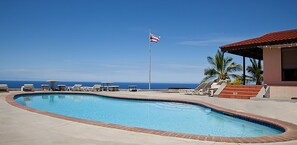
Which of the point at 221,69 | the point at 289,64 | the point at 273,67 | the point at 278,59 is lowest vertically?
the point at 273,67

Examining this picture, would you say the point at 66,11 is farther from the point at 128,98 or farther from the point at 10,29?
the point at 128,98

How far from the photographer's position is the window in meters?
17.1

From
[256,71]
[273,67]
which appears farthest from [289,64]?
[256,71]

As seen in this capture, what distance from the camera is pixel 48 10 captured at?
1998cm

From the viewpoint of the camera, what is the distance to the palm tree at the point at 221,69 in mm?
26375

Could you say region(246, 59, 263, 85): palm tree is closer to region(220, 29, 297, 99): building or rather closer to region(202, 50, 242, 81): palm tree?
region(202, 50, 242, 81): palm tree

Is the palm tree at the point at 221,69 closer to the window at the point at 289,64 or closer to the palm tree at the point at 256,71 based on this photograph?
the palm tree at the point at 256,71

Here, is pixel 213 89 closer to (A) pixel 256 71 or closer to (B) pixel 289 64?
(B) pixel 289 64

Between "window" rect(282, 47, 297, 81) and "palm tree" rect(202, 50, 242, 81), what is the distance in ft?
28.6

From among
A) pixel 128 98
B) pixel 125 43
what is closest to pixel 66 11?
pixel 128 98

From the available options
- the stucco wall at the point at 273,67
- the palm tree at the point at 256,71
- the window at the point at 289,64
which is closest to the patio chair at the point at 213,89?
the stucco wall at the point at 273,67

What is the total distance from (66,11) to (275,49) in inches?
714

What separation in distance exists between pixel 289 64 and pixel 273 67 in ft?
5.08

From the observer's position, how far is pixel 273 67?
662 inches
